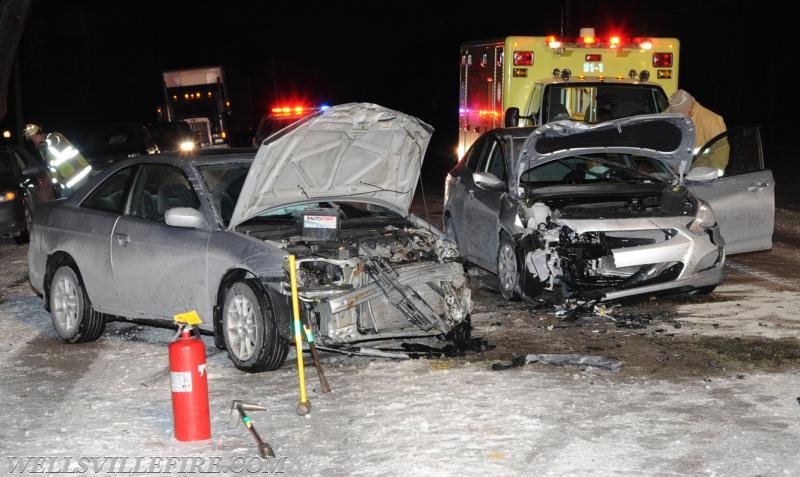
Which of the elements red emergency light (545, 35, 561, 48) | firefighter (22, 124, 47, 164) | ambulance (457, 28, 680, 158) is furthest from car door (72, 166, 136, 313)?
red emergency light (545, 35, 561, 48)

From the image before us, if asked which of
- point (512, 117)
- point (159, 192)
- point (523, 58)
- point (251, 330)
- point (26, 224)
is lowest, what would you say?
point (26, 224)

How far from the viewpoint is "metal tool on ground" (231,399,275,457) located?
580 cm

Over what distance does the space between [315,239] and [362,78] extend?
2550 inches

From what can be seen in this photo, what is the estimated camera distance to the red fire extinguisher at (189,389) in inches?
237

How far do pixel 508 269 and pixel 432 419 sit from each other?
394 cm

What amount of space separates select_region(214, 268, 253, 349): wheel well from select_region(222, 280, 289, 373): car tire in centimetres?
3

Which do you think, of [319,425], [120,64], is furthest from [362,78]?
[319,425]

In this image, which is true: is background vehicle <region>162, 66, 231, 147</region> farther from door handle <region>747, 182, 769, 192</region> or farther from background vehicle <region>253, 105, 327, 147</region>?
door handle <region>747, 182, 769, 192</region>

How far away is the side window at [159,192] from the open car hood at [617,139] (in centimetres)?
323

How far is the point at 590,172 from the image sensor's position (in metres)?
10.8

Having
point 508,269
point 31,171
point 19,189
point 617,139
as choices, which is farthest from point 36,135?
point 617,139

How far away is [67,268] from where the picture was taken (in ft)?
29.5

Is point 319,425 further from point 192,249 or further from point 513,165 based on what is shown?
point 513,165

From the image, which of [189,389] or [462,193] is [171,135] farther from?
[189,389]
